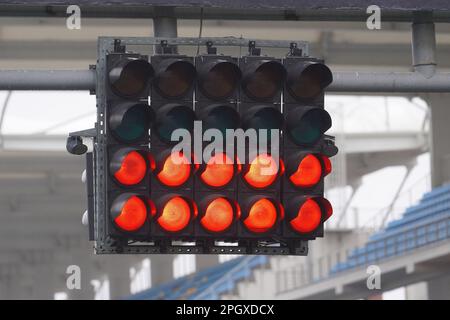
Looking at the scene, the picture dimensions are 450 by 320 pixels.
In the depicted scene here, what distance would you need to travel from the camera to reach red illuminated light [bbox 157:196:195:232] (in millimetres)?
7473

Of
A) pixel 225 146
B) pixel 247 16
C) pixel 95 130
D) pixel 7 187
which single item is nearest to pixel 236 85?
pixel 225 146

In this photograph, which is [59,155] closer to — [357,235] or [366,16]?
[357,235]

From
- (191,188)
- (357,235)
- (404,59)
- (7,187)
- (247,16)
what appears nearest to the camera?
(191,188)

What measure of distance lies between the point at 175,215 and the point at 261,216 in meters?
0.49

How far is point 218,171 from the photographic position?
7551mm

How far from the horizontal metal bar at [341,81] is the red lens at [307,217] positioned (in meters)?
1.21

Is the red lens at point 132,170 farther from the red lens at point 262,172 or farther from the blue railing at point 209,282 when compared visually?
the blue railing at point 209,282

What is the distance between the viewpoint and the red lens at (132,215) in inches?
293

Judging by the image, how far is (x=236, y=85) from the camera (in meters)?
7.68

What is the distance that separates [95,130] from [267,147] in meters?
0.99

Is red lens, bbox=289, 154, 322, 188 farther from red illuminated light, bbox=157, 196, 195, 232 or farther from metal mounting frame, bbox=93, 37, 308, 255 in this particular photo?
red illuminated light, bbox=157, 196, 195, 232

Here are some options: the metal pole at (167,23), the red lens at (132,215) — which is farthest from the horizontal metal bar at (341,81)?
the red lens at (132,215)

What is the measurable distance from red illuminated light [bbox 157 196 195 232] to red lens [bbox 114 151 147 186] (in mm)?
214
